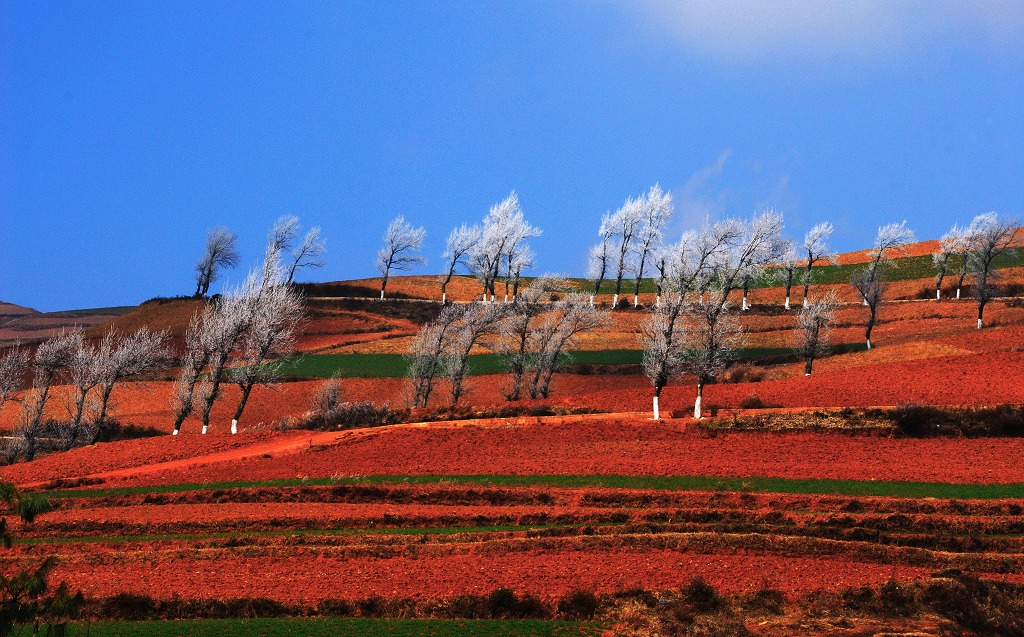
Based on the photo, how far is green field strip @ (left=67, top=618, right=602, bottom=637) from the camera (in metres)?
19.1

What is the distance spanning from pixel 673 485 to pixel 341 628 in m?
17.5

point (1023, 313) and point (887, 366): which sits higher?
point (1023, 313)

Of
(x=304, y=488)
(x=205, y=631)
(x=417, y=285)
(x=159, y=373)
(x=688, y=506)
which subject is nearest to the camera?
(x=205, y=631)

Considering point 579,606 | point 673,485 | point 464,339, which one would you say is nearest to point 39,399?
point 464,339

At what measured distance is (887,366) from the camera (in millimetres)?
54281

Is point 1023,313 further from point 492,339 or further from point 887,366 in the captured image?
point 492,339

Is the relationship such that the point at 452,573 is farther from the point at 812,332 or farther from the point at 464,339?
the point at 812,332

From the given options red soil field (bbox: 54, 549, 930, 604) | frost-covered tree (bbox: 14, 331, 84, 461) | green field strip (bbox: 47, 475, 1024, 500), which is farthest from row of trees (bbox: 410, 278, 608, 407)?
red soil field (bbox: 54, 549, 930, 604)

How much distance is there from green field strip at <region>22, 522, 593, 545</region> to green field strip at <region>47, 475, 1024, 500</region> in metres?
6.00

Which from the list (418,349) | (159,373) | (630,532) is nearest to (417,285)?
(159,373)

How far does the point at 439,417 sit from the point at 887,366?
1081 inches

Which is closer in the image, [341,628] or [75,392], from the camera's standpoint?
[341,628]

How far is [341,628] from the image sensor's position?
19516mm

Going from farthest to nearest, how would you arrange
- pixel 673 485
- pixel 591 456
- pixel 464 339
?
pixel 464 339 < pixel 591 456 < pixel 673 485
